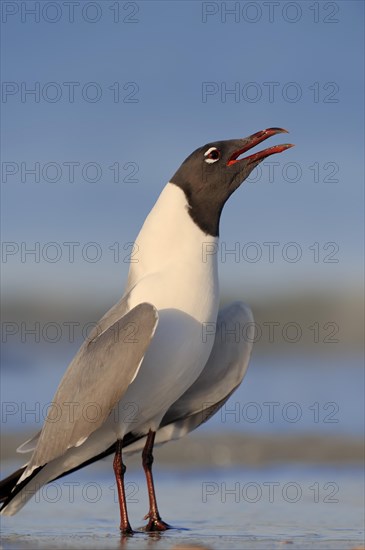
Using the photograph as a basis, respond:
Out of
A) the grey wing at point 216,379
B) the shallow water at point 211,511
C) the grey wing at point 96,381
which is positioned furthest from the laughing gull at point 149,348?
the shallow water at point 211,511

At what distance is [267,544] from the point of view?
26.1 feet

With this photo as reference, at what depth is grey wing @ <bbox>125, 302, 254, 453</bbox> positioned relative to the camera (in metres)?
9.27

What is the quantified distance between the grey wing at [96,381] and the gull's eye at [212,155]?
53.7 inches

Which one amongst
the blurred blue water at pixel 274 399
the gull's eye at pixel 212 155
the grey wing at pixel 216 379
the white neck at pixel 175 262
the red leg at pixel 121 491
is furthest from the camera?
the blurred blue water at pixel 274 399

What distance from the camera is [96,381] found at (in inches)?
329

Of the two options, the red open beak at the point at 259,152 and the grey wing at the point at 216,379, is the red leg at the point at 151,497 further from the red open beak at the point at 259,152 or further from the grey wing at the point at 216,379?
the red open beak at the point at 259,152

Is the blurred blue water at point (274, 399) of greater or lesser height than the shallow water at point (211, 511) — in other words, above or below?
below

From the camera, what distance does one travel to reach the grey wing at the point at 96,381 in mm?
8156

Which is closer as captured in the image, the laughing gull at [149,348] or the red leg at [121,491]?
the laughing gull at [149,348]

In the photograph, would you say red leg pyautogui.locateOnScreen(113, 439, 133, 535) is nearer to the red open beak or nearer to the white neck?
the white neck

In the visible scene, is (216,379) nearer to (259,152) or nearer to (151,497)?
(151,497)

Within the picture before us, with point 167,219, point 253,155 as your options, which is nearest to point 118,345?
point 167,219

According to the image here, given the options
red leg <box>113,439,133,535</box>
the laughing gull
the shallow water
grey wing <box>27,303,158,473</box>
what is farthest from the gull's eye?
the shallow water

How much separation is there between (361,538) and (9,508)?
2269 mm
